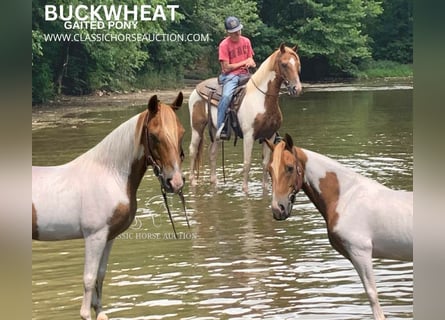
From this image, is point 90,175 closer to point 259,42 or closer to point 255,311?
point 255,311

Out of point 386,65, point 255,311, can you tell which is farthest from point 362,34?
point 255,311

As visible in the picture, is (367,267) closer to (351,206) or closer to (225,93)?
(351,206)

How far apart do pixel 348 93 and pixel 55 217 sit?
22.5 ft

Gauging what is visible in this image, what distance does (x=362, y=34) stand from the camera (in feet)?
27.1

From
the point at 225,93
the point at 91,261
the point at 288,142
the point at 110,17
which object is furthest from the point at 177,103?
the point at 225,93

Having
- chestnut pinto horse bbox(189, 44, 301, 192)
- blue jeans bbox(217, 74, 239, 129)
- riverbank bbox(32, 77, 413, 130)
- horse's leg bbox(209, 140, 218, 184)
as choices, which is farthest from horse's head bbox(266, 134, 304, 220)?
riverbank bbox(32, 77, 413, 130)

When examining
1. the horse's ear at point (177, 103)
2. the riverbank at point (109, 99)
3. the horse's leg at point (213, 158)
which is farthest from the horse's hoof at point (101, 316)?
the riverbank at point (109, 99)

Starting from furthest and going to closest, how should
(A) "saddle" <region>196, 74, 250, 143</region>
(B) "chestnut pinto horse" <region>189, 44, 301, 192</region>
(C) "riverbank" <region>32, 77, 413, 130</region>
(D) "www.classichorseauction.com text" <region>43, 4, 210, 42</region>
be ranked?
(C) "riverbank" <region>32, 77, 413, 130</region>
(A) "saddle" <region>196, 74, 250, 143</region>
(B) "chestnut pinto horse" <region>189, 44, 301, 192</region>
(D) "www.classichorseauction.com text" <region>43, 4, 210, 42</region>

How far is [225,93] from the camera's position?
8.11 metres

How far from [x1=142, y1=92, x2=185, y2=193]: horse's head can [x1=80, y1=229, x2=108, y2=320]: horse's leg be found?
0.49 m

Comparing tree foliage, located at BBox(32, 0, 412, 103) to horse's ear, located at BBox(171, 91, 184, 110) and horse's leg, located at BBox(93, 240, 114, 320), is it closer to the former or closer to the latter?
horse's ear, located at BBox(171, 91, 184, 110)

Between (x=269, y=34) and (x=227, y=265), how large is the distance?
2704 mm

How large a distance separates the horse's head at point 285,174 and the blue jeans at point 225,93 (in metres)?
3.64

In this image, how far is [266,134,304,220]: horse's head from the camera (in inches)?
166
